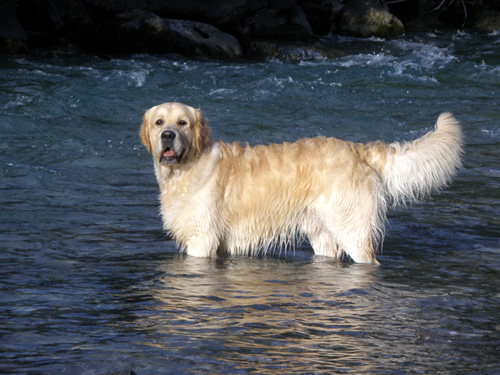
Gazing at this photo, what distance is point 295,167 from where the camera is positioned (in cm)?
604

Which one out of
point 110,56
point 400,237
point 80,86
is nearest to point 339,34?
point 110,56

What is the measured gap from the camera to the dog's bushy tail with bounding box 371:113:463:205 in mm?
5871

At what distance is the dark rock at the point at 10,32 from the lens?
53.2 ft

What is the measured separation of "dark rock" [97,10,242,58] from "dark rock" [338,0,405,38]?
15.3 feet

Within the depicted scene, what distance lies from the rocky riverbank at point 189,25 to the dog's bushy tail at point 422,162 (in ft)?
38.9

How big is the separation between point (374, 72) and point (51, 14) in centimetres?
830

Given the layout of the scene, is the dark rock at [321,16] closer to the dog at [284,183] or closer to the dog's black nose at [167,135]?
the dog at [284,183]

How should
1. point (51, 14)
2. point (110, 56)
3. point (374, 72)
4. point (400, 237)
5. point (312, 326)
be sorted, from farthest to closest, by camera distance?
point (51, 14)
point (110, 56)
point (374, 72)
point (400, 237)
point (312, 326)

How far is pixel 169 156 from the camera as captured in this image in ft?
19.9

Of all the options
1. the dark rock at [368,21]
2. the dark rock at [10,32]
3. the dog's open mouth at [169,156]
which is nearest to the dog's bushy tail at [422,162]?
the dog's open mouth at [169,156]

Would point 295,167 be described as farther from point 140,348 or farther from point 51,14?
point 51,14

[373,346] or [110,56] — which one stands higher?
[110,56]

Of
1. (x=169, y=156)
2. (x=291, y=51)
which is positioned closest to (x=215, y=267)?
(x=169, y=156)

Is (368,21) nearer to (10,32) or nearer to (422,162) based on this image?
(10,32)
